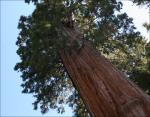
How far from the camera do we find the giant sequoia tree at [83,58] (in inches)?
299

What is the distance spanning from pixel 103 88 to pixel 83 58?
138cm

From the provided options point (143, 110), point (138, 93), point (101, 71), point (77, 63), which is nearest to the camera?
point (143, 110)

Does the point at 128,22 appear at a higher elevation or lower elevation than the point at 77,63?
higher

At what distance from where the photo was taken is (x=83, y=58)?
8852mm

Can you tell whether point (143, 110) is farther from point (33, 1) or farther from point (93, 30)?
point (33, 1)

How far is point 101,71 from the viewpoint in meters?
8.25

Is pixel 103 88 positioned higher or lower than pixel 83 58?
lower

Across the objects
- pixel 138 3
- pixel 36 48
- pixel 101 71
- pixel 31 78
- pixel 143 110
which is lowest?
pixel 143 110

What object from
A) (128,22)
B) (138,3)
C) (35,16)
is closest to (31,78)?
(35,16)

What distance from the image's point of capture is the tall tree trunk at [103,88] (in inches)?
280

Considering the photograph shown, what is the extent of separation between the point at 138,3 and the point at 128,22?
1246 mm

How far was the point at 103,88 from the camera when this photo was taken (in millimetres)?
7742

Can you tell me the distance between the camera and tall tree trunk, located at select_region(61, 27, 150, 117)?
23.3 ft

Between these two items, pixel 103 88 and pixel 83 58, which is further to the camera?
pixel 83 58
